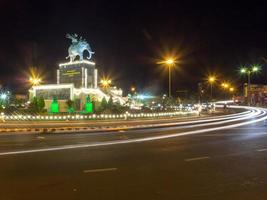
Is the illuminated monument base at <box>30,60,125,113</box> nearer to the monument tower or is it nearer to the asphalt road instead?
the monument tower

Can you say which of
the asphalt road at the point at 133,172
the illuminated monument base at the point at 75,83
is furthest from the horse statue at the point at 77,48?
the asphalt road at the point at 133,172

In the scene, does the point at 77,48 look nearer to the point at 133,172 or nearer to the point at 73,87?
the point at 73,87

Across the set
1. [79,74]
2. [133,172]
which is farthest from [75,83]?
[133,172]

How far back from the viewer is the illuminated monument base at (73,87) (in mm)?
55688

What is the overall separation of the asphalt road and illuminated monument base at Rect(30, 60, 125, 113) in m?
39.0

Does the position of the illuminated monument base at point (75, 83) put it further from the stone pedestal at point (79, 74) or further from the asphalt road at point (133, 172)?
the asphalt road at point (133, 172)

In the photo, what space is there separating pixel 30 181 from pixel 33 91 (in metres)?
52.6

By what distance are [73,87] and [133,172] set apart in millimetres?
46034

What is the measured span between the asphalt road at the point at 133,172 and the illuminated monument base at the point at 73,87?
3902cm

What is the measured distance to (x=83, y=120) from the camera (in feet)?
124

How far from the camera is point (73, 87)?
5584 cm

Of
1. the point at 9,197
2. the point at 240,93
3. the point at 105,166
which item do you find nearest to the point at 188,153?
the point at 105,166

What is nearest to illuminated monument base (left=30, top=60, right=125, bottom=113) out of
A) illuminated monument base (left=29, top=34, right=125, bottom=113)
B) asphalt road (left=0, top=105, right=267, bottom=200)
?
illuminated monument base (left=29, top=34, right=125, bottom=113)

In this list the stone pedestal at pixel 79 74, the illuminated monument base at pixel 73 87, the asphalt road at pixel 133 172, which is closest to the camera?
the asphalt road at pixel 133 172
